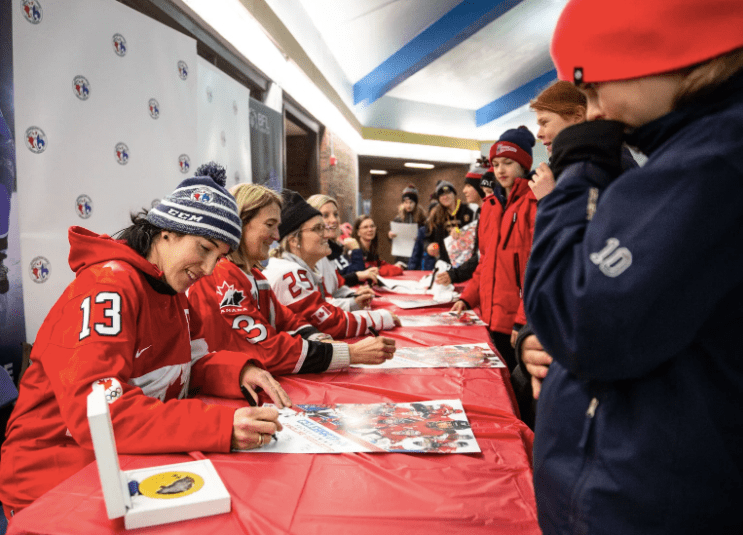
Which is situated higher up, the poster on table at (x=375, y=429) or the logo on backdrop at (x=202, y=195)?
the logo on backdrop at (x=202, y=195)

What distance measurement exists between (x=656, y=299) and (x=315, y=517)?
22.7 inches

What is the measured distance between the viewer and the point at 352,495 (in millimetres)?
834

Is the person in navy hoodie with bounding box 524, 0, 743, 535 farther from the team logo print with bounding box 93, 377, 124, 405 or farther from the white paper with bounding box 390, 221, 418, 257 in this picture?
the white paper with bounding box 390, 221, 418, 257

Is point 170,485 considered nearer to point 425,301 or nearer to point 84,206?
point 84,206

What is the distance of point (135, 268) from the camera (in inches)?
46.5

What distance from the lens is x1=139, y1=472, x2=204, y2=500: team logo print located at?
0.78 meters

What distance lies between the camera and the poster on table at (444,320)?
7.83 feet

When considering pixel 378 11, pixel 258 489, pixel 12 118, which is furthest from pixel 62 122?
pixel 378 11

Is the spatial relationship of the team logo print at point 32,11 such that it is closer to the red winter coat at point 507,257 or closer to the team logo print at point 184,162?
the team logo print at point 184,162

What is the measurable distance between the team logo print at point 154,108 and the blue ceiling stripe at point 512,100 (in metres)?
7.64

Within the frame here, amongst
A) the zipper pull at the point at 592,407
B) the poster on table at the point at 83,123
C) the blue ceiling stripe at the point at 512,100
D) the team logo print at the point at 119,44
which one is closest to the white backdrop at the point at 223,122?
the poster on table at the point at 83,123

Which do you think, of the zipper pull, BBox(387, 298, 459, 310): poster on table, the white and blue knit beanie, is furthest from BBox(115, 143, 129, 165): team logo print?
the zipper pull

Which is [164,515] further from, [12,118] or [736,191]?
[12,118]

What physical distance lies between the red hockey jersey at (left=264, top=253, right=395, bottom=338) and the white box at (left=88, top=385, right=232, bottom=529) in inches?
51.1
